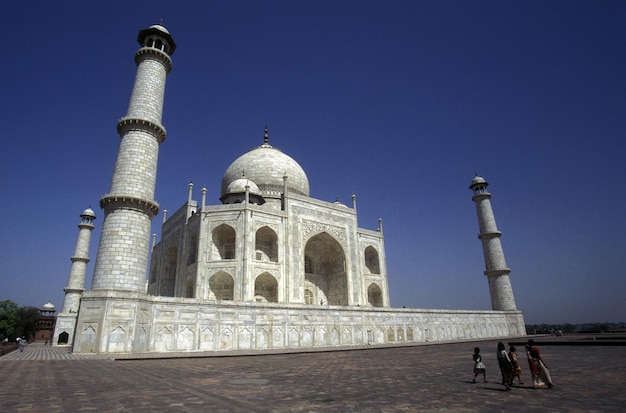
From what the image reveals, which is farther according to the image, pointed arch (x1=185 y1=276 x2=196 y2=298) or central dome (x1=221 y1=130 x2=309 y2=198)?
central dome (x1=221 y1=130 x2=309 y2=198)

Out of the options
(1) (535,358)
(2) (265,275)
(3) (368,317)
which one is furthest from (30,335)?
(1) (535,358)

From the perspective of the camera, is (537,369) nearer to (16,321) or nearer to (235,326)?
(235,326)

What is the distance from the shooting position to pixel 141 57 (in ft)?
54.1

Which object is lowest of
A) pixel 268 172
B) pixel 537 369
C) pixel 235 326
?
pixel 537 369

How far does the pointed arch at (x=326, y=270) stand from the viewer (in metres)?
25.4

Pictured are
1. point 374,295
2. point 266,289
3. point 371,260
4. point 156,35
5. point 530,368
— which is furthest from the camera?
point 371,260

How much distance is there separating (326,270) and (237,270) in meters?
8.29

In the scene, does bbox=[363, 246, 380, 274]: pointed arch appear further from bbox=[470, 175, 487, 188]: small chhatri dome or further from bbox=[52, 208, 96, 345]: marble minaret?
bbox=[52, 208, 96, 345]: marble minaret

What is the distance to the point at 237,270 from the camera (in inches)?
818

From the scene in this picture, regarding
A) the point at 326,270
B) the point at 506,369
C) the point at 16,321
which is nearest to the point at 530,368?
the point at 506,369

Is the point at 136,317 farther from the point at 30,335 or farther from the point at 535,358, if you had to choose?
the point at 30,335

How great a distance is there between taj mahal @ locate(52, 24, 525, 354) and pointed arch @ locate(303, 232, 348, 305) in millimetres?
75

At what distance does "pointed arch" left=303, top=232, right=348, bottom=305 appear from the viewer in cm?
2538

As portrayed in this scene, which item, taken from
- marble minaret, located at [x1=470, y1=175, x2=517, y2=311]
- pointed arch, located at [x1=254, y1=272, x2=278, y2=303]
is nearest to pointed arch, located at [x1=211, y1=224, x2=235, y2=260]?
pointed arch, located at [x1=254, y1=272, x2=278, y2=303]
